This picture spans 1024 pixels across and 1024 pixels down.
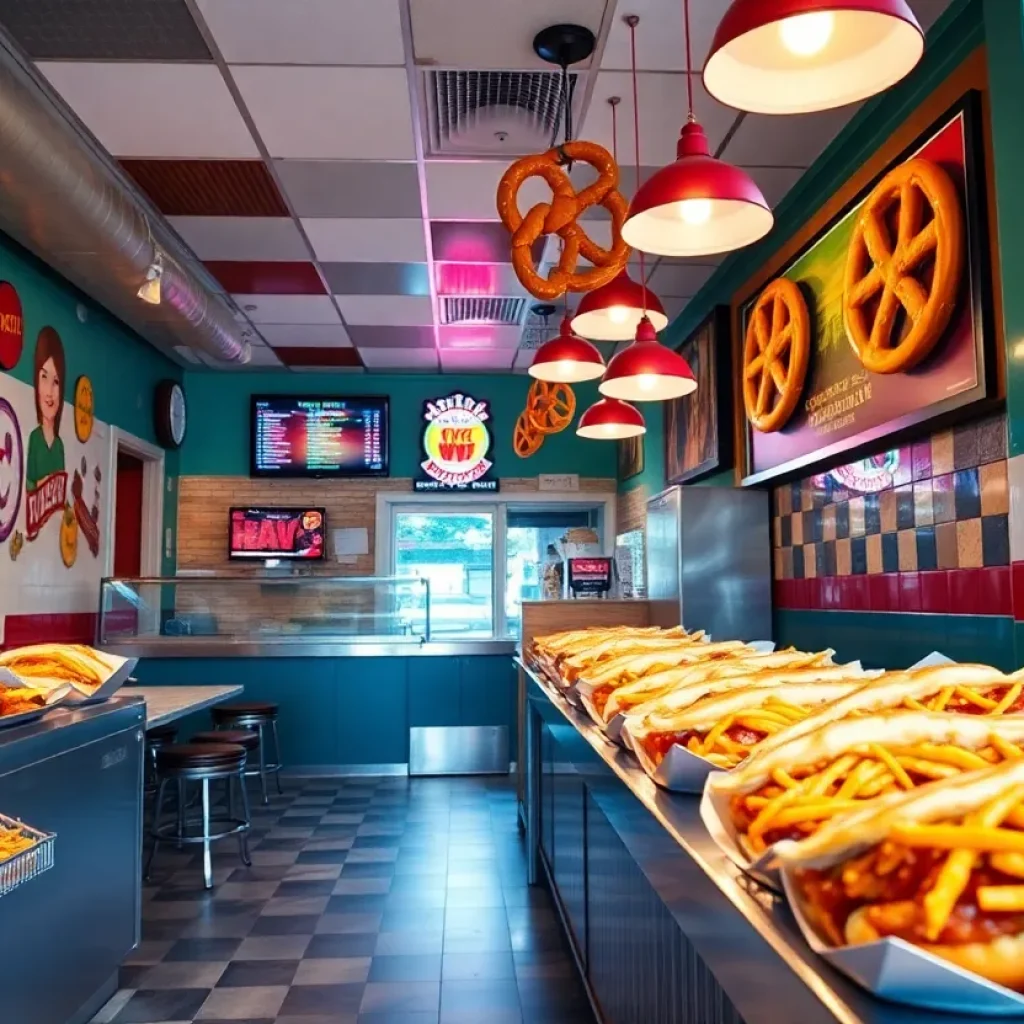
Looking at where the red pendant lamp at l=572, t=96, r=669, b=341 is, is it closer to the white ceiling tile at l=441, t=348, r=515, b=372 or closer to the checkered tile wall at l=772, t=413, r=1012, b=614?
the checkered tile wall at l=772, t=413, r=1012, b=614

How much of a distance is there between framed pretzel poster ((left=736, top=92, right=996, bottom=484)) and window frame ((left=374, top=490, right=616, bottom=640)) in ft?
14.2

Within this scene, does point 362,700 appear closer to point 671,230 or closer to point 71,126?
point 71,126

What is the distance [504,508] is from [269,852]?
16.0ft

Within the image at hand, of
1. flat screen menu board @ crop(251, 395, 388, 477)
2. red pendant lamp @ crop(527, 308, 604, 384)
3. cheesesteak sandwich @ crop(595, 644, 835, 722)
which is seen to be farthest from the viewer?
flat screen menu board @ crop(251, 395, 388, 477)

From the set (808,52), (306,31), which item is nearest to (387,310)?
(306,31)

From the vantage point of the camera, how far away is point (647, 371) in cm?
361

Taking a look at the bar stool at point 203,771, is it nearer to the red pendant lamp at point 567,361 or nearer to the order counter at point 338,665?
the order counter at point 338,665

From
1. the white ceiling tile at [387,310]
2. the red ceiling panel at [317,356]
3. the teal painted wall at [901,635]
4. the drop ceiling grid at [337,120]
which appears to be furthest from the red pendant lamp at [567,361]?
the red ceiling panel at [317,356]

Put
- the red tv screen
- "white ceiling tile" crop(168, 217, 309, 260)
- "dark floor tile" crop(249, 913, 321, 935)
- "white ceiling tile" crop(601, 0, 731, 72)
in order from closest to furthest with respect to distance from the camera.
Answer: "white ceiling tile" crop(601, 0, 731, 72) → "dark floor tile" crop(249, 913, 321, 935) → "white ceiling tile" crop(168, 217, 309, 260) → the red tv screen

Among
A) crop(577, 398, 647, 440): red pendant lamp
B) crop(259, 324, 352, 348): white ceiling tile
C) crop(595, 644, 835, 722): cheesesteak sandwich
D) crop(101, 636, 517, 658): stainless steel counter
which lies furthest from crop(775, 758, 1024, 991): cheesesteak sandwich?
crop(259, 324, 352, 348): white ceiling tile

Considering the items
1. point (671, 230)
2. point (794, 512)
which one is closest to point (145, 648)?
point (794, 512)

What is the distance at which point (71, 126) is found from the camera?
14.1ft

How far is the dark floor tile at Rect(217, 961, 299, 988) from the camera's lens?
3.35m

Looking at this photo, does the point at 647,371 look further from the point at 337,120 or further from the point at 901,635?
the point at 337,120
